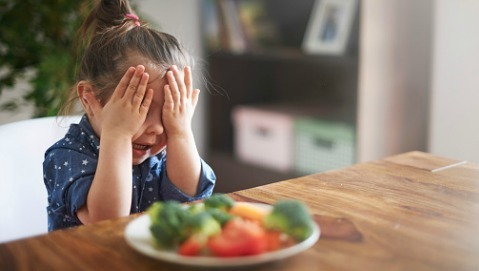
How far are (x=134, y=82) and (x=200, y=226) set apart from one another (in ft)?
1.28

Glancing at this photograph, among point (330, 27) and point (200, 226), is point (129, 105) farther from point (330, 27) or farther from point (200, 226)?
point (330, 27)

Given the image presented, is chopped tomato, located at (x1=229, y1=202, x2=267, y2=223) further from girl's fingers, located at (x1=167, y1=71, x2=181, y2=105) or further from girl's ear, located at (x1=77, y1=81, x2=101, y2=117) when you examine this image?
girl's ear, located at (x1=77, y1=81, x2=101, y2=117)

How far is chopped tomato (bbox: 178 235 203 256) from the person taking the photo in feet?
2.39

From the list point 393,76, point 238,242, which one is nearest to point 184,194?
point 238,242

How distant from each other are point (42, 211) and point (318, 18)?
5.39ft

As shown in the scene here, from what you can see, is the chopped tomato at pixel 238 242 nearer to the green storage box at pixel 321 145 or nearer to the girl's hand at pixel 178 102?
the girl's hand at pixel 178 102

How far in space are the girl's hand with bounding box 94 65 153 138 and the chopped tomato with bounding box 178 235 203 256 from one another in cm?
39

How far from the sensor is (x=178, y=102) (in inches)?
44.5

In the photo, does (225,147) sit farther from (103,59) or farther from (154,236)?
(154,236)

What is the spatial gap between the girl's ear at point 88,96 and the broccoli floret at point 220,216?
18.8 inches

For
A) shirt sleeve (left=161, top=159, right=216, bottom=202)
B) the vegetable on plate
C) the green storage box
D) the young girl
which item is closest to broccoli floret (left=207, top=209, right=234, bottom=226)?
the vegetable on plate

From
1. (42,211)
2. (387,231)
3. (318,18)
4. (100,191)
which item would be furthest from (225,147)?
(387,231)

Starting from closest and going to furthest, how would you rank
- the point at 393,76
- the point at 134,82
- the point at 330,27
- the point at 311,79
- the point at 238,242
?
the point at 238,242
the point at 134,82
the point at 393,76
the point at 330,27
the point at 311,79

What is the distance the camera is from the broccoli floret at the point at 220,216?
77 centimetres
